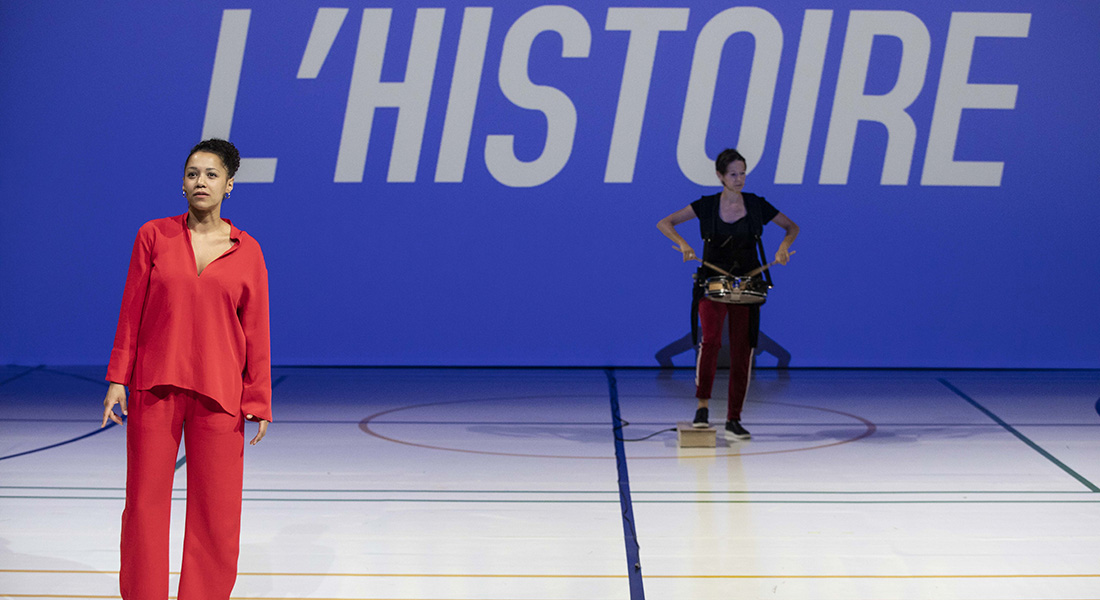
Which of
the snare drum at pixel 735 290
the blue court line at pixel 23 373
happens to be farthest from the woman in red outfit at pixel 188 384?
the blue court line at pixel 23 373

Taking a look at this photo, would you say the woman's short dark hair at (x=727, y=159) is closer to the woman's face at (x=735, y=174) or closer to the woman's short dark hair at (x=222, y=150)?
the woman's face at (x=735, y=174)

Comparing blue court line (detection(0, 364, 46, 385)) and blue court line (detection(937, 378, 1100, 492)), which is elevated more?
blue court line (detection(937, 378, 1100, 492))

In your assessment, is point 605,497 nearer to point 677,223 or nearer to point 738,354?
point 738,354

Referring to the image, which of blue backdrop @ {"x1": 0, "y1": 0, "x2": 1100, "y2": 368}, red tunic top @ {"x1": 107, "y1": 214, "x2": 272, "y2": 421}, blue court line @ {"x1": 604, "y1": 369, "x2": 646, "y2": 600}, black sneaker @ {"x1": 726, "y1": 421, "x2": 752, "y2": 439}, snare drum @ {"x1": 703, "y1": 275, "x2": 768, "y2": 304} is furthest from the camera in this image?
blue backdrop @ {"x1": 0, "y1": 0, "x2": 1100, "y2": 368}

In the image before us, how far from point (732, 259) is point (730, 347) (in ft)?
1.46

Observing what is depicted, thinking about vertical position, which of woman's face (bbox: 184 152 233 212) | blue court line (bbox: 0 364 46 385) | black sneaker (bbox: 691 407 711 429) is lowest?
blue court line (bbox: 0 364 46 385)

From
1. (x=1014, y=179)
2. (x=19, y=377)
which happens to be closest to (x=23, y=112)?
(x=19, y=377)

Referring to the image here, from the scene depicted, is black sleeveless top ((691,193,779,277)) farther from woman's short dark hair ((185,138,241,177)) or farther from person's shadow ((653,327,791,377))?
woman's short dark hair ((185,138,241,177))

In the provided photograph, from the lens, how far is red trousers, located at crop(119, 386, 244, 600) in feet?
9.65

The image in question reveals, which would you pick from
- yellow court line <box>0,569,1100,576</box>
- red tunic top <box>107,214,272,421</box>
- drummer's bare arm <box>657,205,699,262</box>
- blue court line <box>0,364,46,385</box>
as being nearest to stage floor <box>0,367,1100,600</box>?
yellow court line <box>0,569,1100,576</box>

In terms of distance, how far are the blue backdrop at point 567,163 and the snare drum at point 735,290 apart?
10.5 ft

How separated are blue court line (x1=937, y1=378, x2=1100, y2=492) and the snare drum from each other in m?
1.52

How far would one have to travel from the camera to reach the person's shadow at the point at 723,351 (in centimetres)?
932

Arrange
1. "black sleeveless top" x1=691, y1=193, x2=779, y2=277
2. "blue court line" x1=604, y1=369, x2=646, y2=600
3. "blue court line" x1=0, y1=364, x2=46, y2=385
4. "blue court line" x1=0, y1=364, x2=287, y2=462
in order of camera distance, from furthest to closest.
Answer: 1. "blue court line" x1=0, y1=364, x2=46, y2=385
2. "black sleeveless top" x1=691, y1=193, x2=779, y2=277
3. "blue court line" x1=0, y1=364, x2=287, y2=462
4. "blue court line" x1=604, y1=369, x2=646, y2=600
